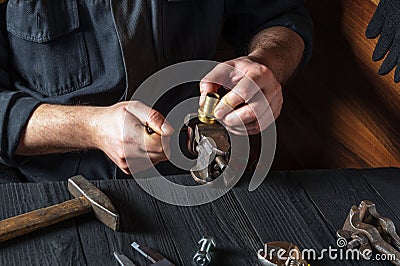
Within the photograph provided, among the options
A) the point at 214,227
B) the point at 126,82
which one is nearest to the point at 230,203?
the point at 214,227

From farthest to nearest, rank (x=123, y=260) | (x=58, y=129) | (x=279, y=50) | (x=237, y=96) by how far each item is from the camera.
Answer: (x=279, y=50) → (x=58, y=129) → (x=237, y=96) → (x=123, y=260)

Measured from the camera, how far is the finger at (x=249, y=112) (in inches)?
41.4

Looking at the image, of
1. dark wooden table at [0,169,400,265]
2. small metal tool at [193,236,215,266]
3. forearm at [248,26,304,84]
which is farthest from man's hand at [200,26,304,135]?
small metal tool at [193,236,215,266]

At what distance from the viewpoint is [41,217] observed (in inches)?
36.0

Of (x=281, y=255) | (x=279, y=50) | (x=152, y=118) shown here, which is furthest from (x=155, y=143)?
(x=279, y=50)

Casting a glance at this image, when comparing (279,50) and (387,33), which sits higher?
(387,33)

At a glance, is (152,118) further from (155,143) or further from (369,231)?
(369,231)

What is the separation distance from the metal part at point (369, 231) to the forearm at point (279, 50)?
389 millimetres

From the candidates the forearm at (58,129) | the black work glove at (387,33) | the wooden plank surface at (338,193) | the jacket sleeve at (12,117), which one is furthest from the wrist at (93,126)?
the black work glove at (387,33)

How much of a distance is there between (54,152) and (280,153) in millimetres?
723

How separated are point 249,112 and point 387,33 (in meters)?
0.33

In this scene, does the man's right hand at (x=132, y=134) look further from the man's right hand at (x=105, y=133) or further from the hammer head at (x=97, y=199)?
the hammer head at (x=97, y=199)

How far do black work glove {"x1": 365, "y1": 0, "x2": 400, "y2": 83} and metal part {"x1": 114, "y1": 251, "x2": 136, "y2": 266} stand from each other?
61 cm

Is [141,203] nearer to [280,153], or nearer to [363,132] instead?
[363,132]
